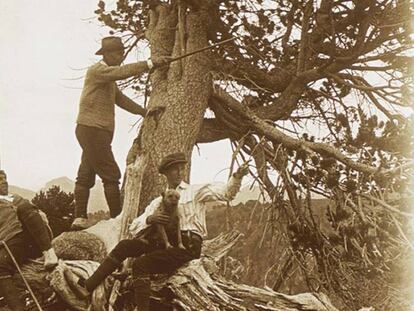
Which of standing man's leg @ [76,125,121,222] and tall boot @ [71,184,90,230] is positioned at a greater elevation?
standing man's leg @ [76,125,121,222]

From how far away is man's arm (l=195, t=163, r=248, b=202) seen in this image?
484cm

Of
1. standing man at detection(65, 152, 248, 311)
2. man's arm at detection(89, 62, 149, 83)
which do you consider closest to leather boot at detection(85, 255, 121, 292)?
standing man at detection(65, 152, 248, 311)

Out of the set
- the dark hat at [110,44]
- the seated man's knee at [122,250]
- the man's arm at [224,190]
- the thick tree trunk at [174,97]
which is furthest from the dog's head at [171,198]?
the dark hat at [110,44]

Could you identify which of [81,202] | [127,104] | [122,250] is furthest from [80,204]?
[122,250]

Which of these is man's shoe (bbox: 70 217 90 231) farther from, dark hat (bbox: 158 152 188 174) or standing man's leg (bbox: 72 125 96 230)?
dark hat (bbox: 158 152 188 174)

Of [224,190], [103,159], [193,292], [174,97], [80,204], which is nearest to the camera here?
[224,190]

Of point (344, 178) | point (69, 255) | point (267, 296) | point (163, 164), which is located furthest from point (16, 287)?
point (344, 178)

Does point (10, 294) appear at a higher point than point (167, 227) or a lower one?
lower

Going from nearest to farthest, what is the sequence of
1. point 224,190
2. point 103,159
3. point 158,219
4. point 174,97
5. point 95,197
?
point 158,219 < point 224,190 < point 103,159 < point 174,97 < point 95,197

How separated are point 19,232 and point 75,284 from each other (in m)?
0.67

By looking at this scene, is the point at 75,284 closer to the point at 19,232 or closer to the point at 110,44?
the point at 19,232

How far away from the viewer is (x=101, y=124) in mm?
6340

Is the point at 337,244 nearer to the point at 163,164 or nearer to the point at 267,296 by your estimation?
the point at 267,296

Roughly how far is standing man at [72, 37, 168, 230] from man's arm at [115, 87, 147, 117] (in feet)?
1.32
